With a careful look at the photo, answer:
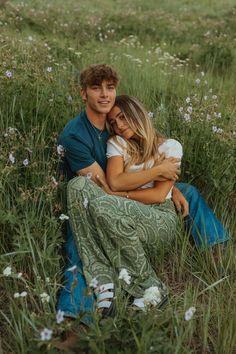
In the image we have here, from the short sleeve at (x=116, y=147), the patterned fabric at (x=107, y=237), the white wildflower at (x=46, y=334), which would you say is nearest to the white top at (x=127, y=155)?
the short sleeve at (x=116, y=147)

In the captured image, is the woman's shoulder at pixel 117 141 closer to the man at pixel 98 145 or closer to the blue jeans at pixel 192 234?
the man at pixel 98 145

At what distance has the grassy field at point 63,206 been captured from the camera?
1.98 m

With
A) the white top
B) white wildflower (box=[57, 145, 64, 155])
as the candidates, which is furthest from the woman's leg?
white wildflower (box=[57, 145, 64, 155])

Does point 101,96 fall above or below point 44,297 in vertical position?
above

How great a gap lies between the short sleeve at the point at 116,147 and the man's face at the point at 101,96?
0.57ft

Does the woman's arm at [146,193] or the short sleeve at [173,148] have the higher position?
the short sleeve at [173,148]

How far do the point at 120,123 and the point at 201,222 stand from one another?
2.42 feet

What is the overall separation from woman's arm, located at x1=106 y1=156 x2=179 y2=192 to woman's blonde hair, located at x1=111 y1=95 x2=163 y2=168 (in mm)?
91

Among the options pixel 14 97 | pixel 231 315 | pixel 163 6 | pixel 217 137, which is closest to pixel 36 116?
pixel 14 97

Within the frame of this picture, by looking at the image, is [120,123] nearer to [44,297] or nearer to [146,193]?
[146,193]

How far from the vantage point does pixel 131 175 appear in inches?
111

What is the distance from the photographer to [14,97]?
3.12 m

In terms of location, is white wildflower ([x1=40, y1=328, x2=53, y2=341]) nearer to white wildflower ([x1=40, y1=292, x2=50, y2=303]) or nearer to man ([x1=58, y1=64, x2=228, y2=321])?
white wildflower ([x1=40, y1=292, x2=50, y2=303])

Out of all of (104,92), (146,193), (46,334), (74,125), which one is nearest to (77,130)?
(74,125)
